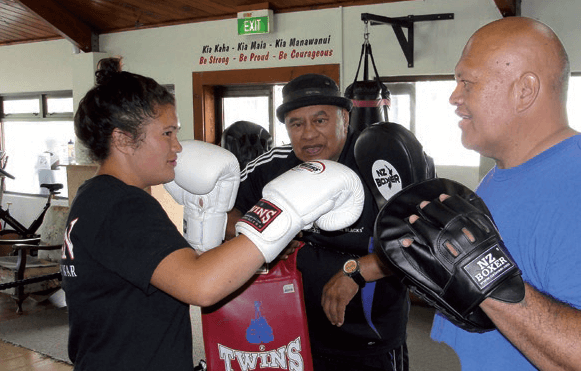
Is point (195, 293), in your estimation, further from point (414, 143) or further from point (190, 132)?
point (190, 132)

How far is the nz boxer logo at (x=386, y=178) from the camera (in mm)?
1453

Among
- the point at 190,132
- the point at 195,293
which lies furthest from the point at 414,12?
the point at 195,293

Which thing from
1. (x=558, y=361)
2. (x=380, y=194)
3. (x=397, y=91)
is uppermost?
(x=397, y=91)

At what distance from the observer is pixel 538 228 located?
0.91 meters

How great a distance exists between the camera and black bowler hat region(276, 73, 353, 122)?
6.56 ft

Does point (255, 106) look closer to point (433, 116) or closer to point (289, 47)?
point (289, 47)

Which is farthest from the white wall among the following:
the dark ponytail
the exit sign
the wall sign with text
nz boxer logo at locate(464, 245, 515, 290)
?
nz boxer logo at locate(464, 245, 515, 290)

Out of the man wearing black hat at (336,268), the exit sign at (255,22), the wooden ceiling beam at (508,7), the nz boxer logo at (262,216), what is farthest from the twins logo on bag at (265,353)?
the exit sign at (255,22)

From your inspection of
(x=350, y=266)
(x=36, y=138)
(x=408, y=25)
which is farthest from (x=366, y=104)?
(x=36, y=138)

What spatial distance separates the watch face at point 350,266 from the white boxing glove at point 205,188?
1.44ft

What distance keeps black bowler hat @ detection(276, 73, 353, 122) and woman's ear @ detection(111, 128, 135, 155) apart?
90 centimetres

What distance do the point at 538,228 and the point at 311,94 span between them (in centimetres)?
123

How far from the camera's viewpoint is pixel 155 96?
1.27 meters

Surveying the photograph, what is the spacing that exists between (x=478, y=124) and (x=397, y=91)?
3.76 m
